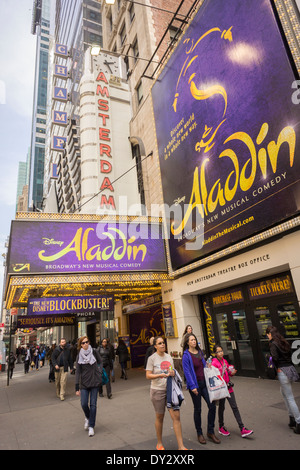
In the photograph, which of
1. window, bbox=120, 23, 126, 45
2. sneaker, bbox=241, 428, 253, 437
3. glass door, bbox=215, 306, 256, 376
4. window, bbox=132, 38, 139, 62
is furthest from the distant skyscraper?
sneaker, bbox=241, 428, 253, 437

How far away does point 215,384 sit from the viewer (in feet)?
17.0

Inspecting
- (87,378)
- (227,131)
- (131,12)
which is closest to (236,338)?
(87,378)

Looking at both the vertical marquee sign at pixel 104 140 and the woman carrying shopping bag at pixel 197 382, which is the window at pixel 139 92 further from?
the woman carrying shopping bag at pixel 197 382

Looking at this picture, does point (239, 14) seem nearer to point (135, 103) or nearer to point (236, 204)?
point (236, 204)

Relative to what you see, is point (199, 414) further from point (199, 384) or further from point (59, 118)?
point (59, 118)

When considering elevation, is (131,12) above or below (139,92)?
above

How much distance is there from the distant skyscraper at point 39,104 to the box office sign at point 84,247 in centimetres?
8010

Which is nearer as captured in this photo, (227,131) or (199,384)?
(199,384)

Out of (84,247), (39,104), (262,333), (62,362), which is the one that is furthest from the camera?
(39,104)

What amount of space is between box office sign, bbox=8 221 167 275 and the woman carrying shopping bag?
24.5 ft

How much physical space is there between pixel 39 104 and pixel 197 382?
137542 mm

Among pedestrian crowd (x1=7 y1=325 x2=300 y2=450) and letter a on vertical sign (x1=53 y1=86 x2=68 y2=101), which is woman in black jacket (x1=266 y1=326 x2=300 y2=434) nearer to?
pedestrian crowd (x1=7 y1=325 x2=300 y2=450)

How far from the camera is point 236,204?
9.54m

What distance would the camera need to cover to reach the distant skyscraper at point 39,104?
107781 millimetres
